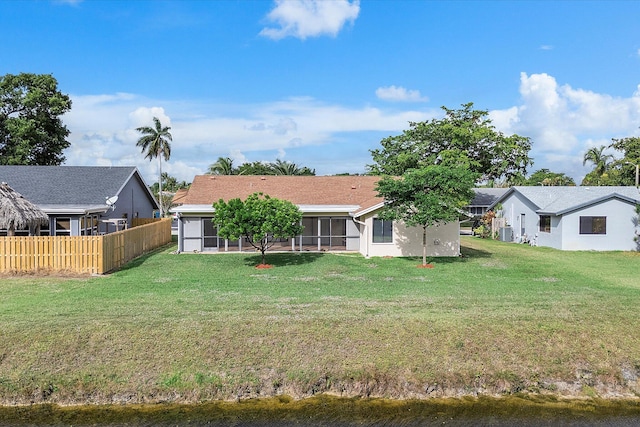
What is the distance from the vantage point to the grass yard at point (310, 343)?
898cm

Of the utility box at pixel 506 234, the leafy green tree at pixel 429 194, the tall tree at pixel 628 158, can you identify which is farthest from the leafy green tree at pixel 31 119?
the tall tree at pixel 628 158

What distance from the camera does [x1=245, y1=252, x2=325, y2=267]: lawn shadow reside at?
67.3ft

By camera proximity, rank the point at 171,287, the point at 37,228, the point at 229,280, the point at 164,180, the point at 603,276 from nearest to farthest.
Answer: the point at 171,287 → the point at 229,280 → the point at 603,276 → the point at 37,228 → the point at 164,180

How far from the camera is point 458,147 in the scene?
37938 mm

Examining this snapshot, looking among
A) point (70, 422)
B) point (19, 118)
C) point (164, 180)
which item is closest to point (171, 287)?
point (70, 422)

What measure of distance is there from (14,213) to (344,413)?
1606cm

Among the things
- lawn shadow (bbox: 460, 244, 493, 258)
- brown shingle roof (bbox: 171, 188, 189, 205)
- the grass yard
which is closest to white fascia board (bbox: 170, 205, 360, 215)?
brown shingle roof (bbox: 171, 188, 189, 205)

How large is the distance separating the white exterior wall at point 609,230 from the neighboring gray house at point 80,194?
987 inches

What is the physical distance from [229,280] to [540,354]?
33.4 ft

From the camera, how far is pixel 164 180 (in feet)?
233

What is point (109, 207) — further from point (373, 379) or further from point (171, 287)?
point (373, 379)

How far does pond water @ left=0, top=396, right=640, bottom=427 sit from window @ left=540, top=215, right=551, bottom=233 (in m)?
21.2

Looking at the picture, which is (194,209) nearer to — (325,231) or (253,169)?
(325,231)

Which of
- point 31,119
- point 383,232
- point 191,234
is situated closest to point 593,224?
point 383,232
